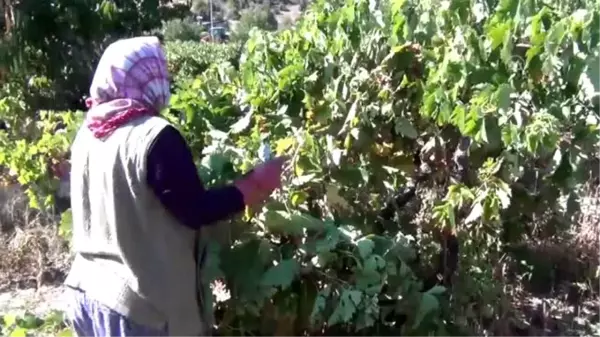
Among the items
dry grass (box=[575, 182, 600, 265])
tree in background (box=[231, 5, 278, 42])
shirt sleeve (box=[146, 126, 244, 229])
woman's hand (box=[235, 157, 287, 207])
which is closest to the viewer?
shirt sleeve (box=[146, 126, 244, 229])

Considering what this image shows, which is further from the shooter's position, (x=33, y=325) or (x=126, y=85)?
(x=33, y=325)

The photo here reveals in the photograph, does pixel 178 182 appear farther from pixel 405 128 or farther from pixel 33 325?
pixel 33 325

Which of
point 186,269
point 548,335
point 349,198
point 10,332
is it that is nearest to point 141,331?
point 186,269

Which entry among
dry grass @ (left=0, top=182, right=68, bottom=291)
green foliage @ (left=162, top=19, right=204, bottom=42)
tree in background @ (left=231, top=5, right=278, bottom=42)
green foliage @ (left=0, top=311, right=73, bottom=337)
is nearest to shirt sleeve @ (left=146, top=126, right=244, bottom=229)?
green foliage @ (left=0, top=311, right=73, bottom=337)

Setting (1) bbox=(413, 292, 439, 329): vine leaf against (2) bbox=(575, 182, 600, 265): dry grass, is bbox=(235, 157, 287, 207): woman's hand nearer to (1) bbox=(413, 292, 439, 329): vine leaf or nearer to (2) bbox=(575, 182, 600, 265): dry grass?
(1) bbox=(413, 292, 439, 329): vine leaf

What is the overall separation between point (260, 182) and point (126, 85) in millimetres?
424

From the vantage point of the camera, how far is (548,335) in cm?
367

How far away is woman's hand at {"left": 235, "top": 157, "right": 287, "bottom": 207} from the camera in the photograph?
243cm

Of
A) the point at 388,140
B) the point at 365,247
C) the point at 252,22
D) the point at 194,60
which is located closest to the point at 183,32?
the point at 252,22

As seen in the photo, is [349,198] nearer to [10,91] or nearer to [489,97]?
[489,97]

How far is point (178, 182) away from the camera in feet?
7.44

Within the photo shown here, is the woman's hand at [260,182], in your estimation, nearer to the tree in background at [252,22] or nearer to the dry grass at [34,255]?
the dry grass at [34,255]

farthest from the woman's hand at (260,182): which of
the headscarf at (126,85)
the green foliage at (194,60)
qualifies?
the green foliage at (194,60)

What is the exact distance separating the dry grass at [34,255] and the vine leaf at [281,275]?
2165mm
